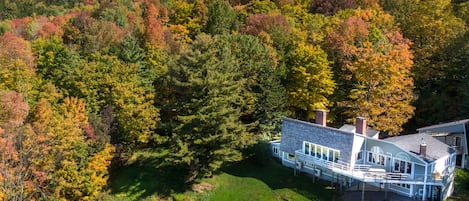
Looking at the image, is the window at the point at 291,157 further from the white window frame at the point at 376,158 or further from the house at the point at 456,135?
the house at the point at 456,135

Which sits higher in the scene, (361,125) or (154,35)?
(154,35)

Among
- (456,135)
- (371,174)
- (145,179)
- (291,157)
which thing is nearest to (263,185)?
(291,157)

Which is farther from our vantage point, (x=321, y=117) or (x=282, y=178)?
(x=282, y=178)

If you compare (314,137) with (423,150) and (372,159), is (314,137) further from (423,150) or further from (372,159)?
(423,150)

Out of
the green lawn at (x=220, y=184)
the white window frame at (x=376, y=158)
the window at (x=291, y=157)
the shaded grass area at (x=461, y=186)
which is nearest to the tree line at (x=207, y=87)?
the green lawn at (x=220, y=184)

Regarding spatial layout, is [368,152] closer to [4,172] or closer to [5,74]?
[4,172]

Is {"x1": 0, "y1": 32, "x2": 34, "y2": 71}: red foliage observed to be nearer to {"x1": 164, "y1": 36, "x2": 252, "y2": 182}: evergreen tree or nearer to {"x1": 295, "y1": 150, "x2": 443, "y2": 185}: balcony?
{"x1": 164, "y1": 36, "x2": 252, "y2": 182}: evergreen tree
